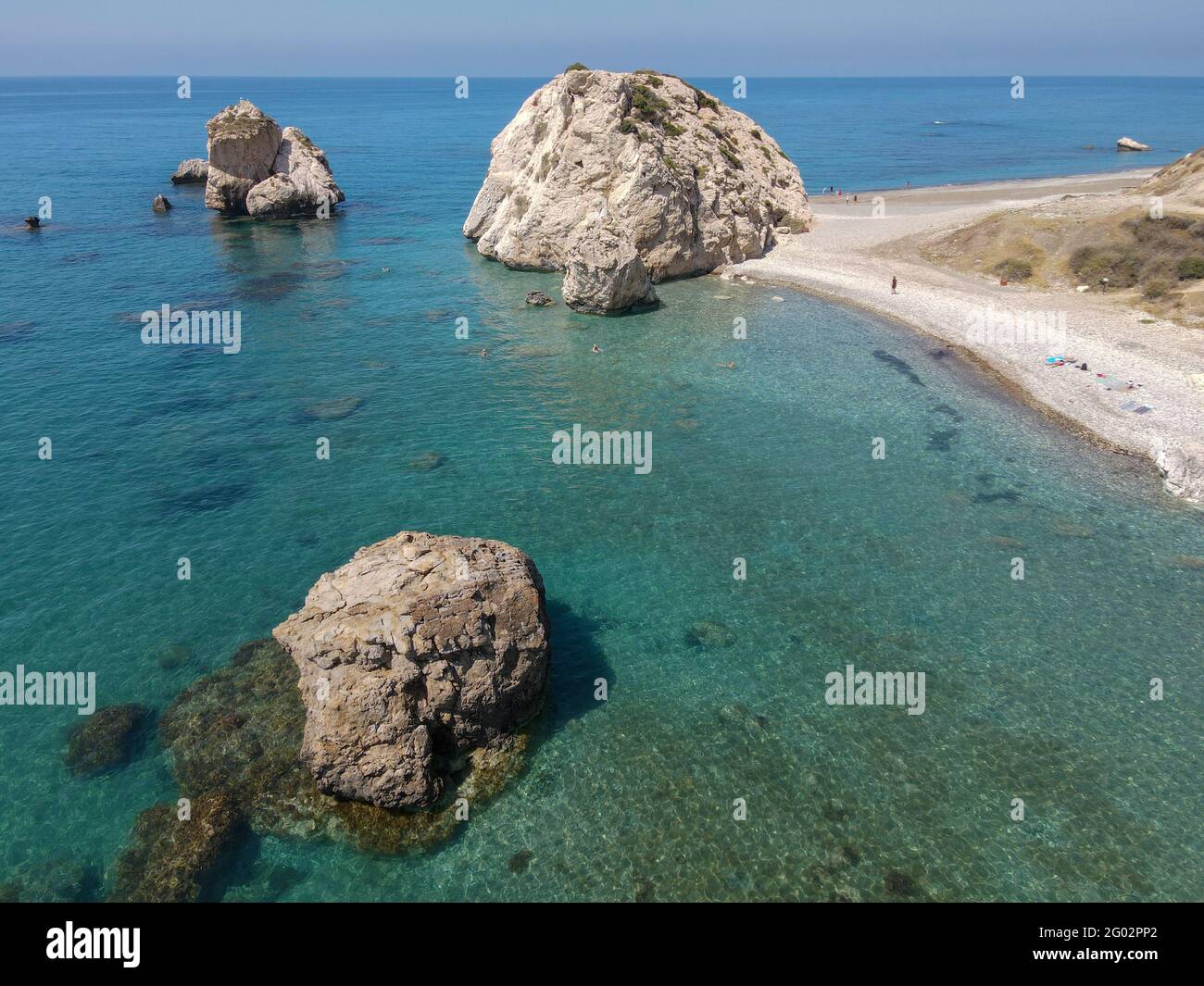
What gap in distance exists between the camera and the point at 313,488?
35469 millimetres

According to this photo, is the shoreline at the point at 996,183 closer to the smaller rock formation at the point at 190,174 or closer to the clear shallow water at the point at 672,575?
the clear shallow water at the point at 672,575

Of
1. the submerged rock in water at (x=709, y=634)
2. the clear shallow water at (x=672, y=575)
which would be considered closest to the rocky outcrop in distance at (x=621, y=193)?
the clear shallow water at (x=672, y=575)

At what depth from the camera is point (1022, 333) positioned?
5266cm

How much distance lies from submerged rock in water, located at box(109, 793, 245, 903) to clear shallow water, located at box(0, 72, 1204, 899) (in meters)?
0.69

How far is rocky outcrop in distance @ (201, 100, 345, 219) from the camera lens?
290 feet

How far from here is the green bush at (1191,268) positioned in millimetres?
53750

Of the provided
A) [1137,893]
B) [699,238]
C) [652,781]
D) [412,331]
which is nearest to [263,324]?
[412,331]

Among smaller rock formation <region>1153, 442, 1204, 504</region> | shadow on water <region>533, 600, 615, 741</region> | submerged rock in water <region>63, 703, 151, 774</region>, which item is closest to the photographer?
submerged rock in water <region>63, 703, 151, 774</region>

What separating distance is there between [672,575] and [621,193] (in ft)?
147

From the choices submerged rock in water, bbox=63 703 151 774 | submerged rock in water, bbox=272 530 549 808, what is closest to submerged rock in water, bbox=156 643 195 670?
submerged rock in water, bbox=63 703 151 774

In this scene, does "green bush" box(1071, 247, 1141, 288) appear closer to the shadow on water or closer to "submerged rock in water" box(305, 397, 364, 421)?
the shadow on water

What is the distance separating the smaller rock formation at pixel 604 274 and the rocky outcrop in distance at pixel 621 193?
0.27 feet

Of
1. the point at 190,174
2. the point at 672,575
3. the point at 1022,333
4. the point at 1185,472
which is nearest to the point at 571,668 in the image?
the point at 672,575

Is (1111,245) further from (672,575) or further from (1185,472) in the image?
(672,575)
